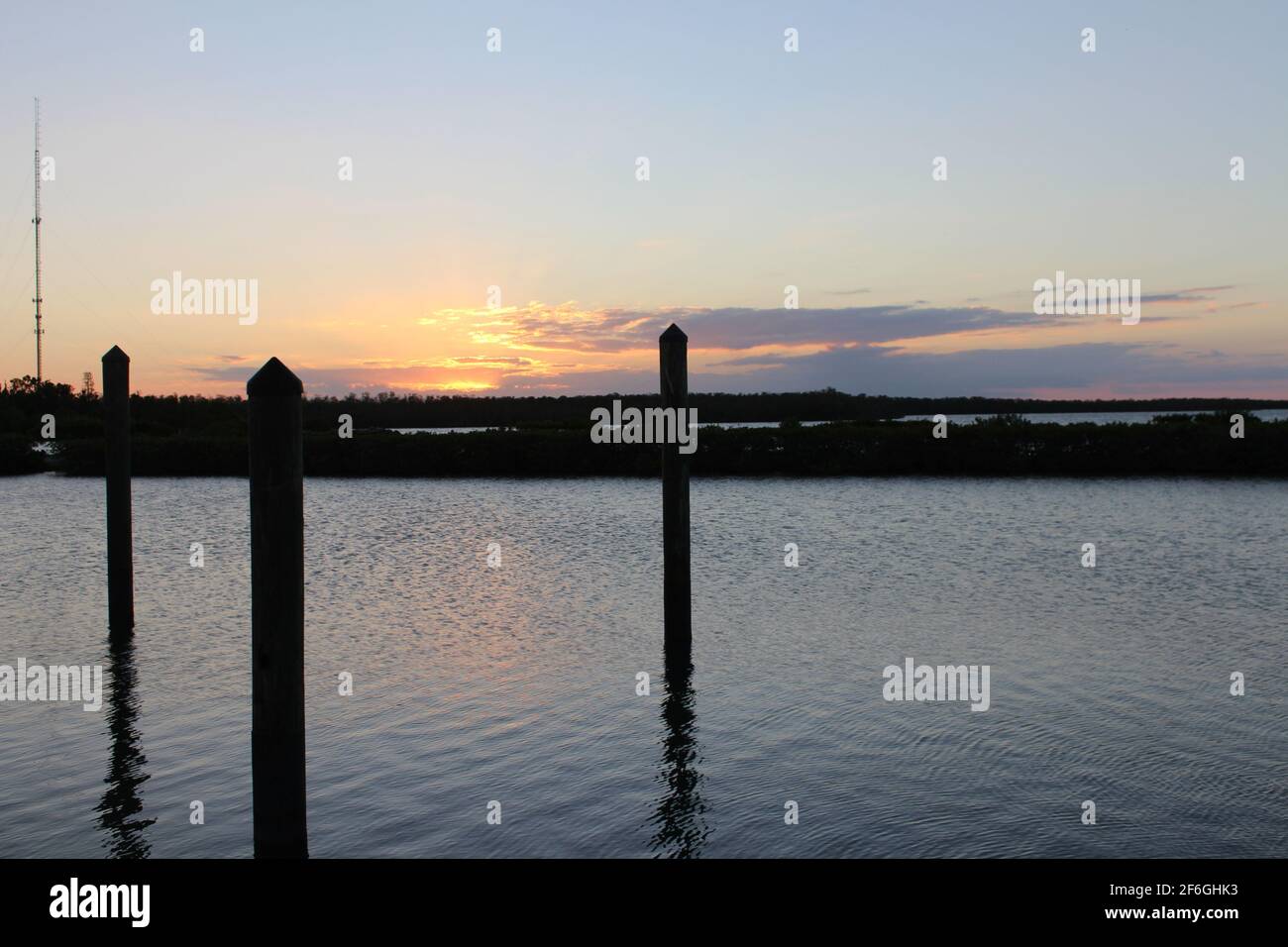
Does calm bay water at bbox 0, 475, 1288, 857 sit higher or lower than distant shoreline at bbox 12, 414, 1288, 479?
lower

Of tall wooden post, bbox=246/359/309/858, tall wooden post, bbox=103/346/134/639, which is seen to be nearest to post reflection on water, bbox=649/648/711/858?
tall wooden post, bbox=246/359/309/858

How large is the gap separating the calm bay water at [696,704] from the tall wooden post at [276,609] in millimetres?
745

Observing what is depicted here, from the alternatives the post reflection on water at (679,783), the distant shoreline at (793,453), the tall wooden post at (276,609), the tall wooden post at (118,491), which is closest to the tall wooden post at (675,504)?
the post reflection on water at (679,783)

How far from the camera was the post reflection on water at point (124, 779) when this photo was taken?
6348 mm

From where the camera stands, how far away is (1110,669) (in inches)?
405

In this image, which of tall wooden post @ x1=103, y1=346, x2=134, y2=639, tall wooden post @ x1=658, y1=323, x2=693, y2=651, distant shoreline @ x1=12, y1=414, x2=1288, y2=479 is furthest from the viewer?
distant shoreline @ x1=12, y1=414, x2=1288, y2=479

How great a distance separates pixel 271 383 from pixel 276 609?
116 cm

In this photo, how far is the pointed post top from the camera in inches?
213

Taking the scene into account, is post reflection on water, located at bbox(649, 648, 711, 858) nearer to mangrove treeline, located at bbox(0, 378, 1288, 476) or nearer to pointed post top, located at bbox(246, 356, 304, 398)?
pointed post top, located at bbox(246, 356, 304, 398)

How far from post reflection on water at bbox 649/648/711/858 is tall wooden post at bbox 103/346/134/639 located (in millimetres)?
6801

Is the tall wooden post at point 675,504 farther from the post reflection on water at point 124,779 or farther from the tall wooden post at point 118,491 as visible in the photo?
the tall wooden post at point 118,491
